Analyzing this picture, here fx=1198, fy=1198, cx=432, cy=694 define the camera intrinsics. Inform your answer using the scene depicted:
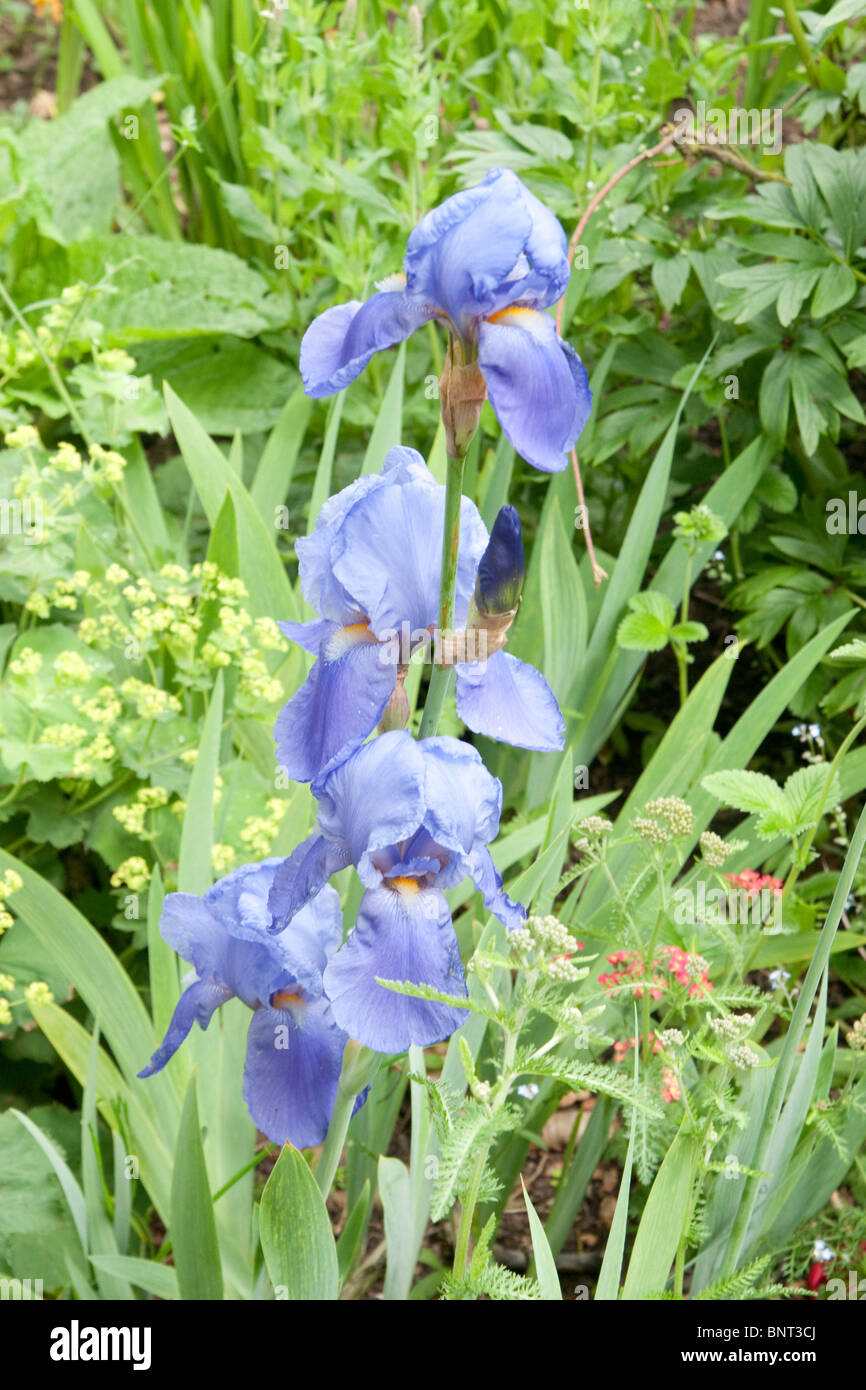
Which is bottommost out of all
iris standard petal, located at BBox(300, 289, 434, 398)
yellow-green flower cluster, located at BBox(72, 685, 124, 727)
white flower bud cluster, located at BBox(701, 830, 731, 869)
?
white flower bud cluster, located at BBox(701, 830, 731, 869)

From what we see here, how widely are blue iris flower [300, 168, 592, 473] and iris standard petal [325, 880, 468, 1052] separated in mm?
371

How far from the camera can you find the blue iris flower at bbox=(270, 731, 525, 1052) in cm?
92

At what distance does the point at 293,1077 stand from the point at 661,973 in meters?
0.54

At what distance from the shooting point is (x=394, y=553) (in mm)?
971

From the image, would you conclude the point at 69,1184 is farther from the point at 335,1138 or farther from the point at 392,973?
the point at 392,973

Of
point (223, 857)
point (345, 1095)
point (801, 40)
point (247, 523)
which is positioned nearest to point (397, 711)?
point (345, 1095)

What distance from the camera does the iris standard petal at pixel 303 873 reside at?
39.0 inches

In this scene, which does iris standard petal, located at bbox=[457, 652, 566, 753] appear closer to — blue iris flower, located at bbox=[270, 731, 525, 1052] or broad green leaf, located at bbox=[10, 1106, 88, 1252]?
blue iris flower, located at bbox=[270, 731, 525, 1052]

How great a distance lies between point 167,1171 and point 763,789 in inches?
34.6

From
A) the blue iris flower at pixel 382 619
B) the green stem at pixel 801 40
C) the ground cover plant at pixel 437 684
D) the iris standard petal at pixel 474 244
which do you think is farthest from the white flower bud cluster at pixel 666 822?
the green stem at pixel 801 40

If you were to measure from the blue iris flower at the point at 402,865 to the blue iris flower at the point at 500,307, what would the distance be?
25 centimetres

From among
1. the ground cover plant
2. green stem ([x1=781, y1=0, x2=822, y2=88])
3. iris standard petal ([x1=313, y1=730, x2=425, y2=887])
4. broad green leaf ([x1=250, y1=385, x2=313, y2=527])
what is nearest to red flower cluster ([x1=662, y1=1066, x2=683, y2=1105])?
the ground cover plant

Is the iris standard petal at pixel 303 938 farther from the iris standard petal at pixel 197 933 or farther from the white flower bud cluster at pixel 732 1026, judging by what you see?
the white flower bud cluster at pixel 732 1026
